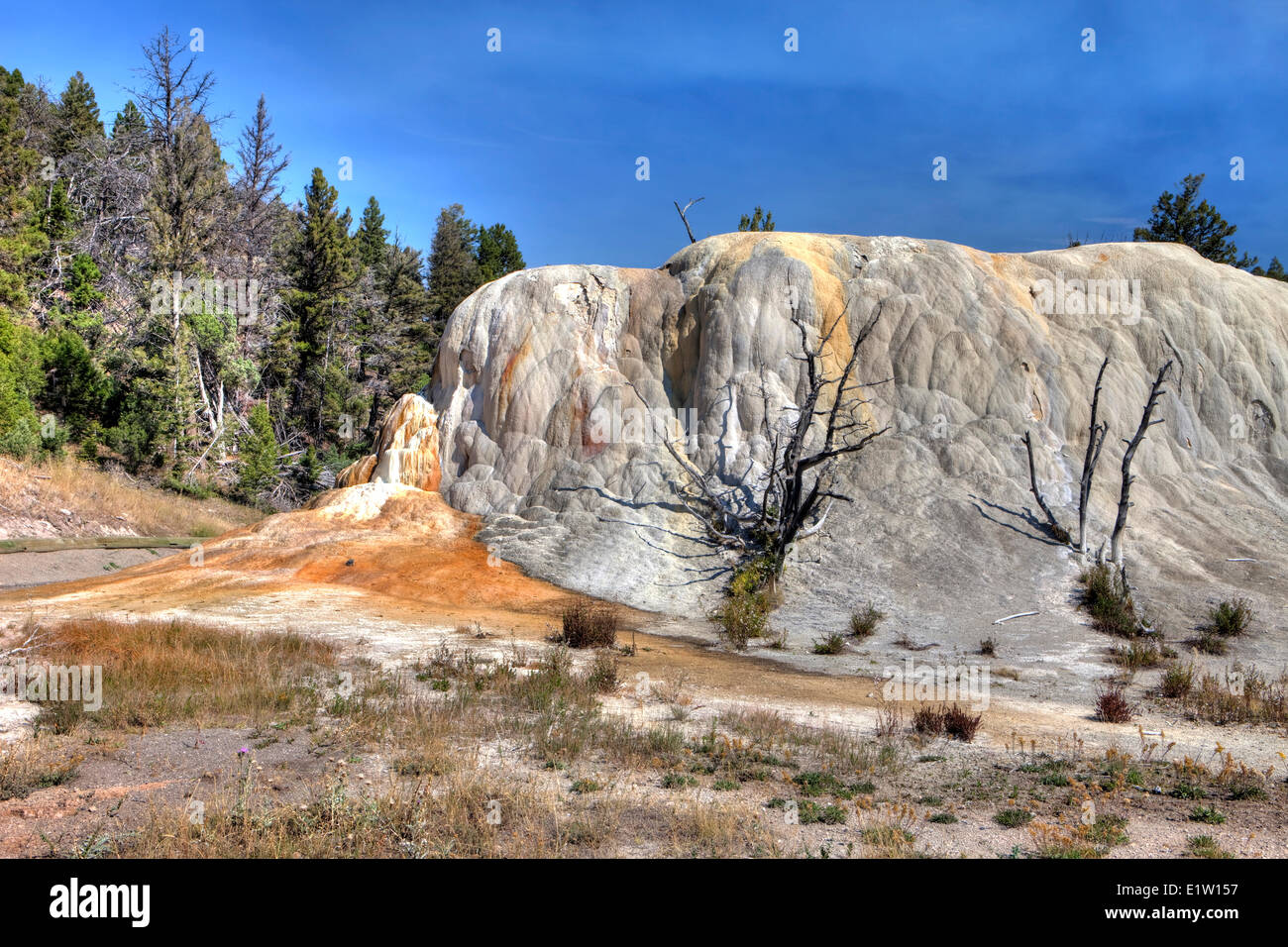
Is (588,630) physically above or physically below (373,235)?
below

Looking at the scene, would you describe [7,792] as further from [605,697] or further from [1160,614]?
[1160,614]

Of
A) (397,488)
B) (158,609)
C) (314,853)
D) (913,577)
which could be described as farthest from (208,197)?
(314,853)

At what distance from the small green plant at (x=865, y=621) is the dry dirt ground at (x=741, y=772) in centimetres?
85

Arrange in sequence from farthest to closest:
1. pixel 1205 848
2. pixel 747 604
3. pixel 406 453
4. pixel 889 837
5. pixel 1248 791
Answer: pixel 406 453 → pixel 747 604 → pixel 1248 791 → pixel 889 837 → pixel 1205 848

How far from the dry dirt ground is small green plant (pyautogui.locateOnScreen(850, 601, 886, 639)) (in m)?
0.85

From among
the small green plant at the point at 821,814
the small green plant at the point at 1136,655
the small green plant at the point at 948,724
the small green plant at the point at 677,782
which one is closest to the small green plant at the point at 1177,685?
the small green plant at the point at 1136,655

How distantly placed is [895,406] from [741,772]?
1523cm

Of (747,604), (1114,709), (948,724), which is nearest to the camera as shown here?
(948,724)

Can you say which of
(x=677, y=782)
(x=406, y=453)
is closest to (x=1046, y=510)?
(x=677, y=782)

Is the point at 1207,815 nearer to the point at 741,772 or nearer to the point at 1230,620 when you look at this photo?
the point at 741,772

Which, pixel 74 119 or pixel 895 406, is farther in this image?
pixel 74 119

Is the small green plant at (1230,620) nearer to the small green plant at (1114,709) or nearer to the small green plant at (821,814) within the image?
the small green plant at (1114,709)

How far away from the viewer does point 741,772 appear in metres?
7.17

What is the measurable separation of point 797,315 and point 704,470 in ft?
16.5
